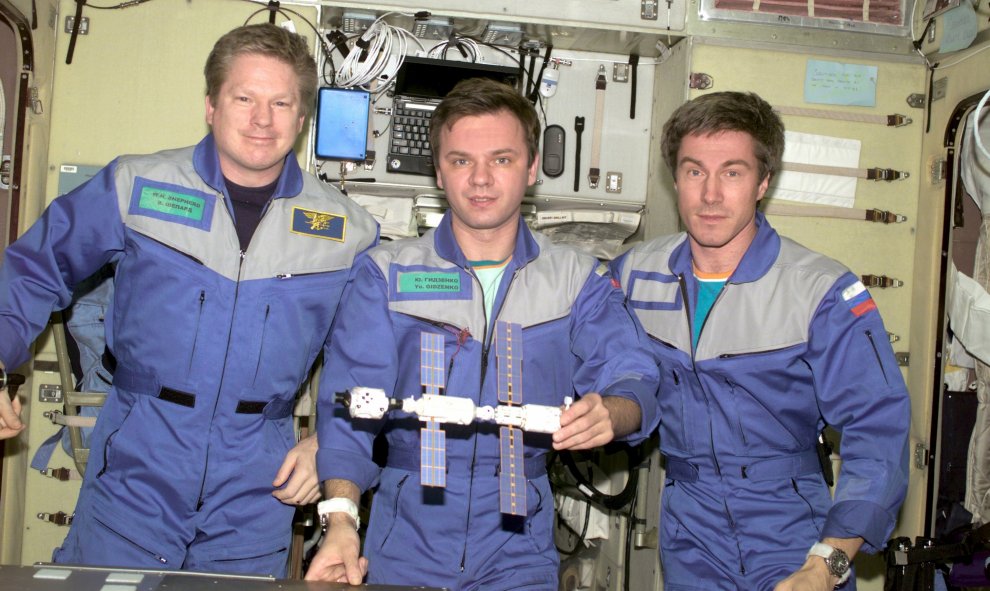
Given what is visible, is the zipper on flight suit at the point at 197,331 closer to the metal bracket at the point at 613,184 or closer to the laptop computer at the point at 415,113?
the laptop computer at the point at 415,113

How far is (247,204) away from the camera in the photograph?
106 inches

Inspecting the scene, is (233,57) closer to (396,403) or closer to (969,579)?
(396,403)

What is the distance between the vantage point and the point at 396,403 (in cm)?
195

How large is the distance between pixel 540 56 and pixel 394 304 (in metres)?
2.04

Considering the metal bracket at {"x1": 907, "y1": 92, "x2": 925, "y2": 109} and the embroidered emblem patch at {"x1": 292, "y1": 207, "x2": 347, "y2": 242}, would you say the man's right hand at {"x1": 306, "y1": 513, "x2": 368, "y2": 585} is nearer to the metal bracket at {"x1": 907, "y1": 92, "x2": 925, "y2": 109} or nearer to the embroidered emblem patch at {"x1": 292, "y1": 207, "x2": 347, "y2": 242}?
the embroidered emblem patch at {"x1": 292, "y1": 207, "x2": 347, "y2": 242}

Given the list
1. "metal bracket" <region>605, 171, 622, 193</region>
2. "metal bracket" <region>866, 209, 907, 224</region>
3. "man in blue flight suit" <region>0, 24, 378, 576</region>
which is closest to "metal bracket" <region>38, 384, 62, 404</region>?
"man in blue flight suit" <region>0, 24, 378, 576</region>

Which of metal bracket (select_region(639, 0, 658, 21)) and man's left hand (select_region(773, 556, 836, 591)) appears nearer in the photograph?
man's left hand (select_region(773, 556, 836, 591))

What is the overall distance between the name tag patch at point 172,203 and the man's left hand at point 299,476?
0.72m

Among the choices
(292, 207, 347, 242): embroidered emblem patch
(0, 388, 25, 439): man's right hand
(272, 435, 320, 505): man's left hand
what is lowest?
(272, 435, 320, 505): man's left hand

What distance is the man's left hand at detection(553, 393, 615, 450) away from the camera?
2.00 m

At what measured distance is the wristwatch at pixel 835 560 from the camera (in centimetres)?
221

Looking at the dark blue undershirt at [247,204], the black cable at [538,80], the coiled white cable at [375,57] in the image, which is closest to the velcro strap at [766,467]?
the dark blue undershirt at [247,204]

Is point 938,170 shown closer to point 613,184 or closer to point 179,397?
point 613,184

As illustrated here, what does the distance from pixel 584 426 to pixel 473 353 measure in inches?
18.8
